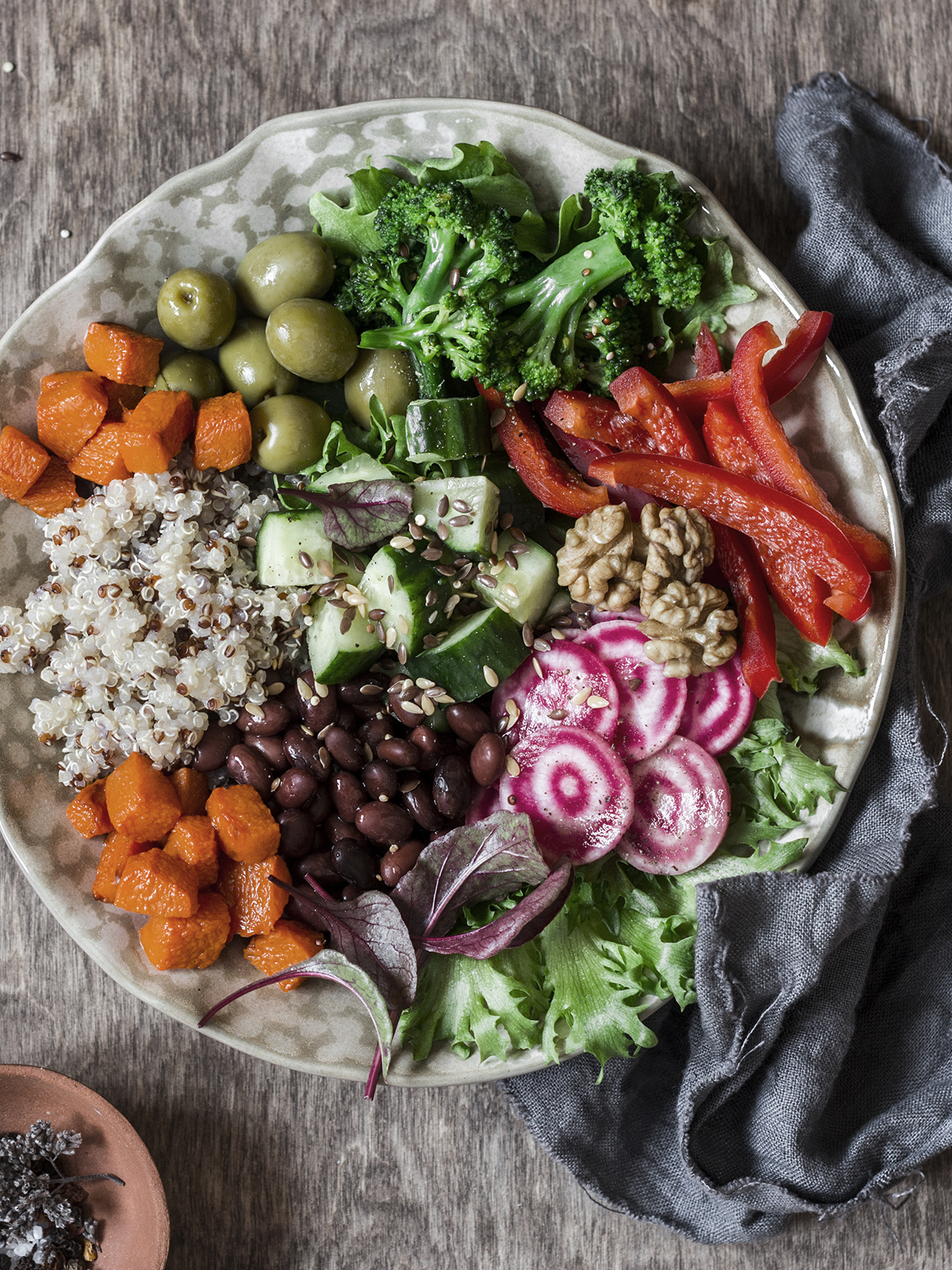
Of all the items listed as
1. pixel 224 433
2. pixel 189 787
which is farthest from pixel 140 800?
pixel 224 433

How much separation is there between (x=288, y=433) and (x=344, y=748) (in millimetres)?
801

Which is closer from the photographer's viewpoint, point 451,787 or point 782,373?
point 782,373

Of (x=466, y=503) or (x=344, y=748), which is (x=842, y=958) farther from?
(x=466, y=503)

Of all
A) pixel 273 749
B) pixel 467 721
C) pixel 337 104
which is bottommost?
pixel 273 749

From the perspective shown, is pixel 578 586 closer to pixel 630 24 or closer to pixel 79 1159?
pixel 630 24

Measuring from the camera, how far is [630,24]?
2.39 metres

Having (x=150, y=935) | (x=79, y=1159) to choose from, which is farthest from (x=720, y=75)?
(x=79, y=1159)

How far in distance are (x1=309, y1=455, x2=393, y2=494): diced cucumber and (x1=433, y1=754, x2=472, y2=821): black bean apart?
0.72m

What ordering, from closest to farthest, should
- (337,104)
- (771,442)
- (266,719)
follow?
(771,442), (266,719), (337,104)

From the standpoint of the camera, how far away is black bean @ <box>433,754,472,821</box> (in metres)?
2.14

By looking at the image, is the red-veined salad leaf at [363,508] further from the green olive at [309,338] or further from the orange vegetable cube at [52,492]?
the orange vegetable cube at [52,492]

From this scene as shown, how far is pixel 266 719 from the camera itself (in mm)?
2211

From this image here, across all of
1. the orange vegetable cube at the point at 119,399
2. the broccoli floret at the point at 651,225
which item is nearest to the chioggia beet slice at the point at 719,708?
the broccoli floret at the point at 651,225

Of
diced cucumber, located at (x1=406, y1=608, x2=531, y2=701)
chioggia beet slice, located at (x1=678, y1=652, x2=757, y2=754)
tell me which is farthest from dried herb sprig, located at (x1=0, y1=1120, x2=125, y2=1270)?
chioggia beet slice, located at (x1=678, y1=652, x2=757, y2=754)
